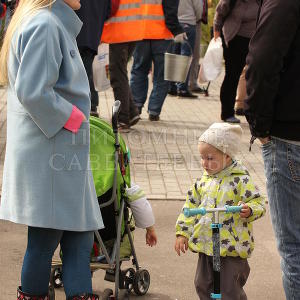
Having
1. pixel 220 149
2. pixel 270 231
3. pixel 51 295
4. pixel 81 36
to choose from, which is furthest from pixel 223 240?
pixel 81 36

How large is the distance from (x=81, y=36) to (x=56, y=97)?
16.8 ft

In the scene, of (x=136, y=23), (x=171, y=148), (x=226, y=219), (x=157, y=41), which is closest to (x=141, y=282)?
(x=226, y=219)

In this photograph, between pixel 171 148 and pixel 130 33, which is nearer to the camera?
pixel 171 148

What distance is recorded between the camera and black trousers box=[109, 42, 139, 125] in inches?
382

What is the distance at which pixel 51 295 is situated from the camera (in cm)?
464

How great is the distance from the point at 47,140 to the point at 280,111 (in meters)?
1.08

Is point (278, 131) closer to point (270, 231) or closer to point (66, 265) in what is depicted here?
point (66, 265)

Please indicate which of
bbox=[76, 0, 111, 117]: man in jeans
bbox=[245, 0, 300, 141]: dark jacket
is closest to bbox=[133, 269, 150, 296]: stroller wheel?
bbox=[245, 0, 300, 141]: dark jacket

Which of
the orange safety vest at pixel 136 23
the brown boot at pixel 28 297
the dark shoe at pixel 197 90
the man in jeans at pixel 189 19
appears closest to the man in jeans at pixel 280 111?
the brown boot at pixel 28 297

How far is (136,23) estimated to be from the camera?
995cm

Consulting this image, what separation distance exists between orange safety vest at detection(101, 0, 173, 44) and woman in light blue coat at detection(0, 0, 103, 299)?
5865mm

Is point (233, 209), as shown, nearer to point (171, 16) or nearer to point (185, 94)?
point (171, 16)

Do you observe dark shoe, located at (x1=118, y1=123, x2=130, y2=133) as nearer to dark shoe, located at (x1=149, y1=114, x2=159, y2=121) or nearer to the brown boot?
dark shoe, located at (x1=149, y1=114, x2=159, y2=121)

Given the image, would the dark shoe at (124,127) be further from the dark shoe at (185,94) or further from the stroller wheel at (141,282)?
the stroller wheel at (141,282)
